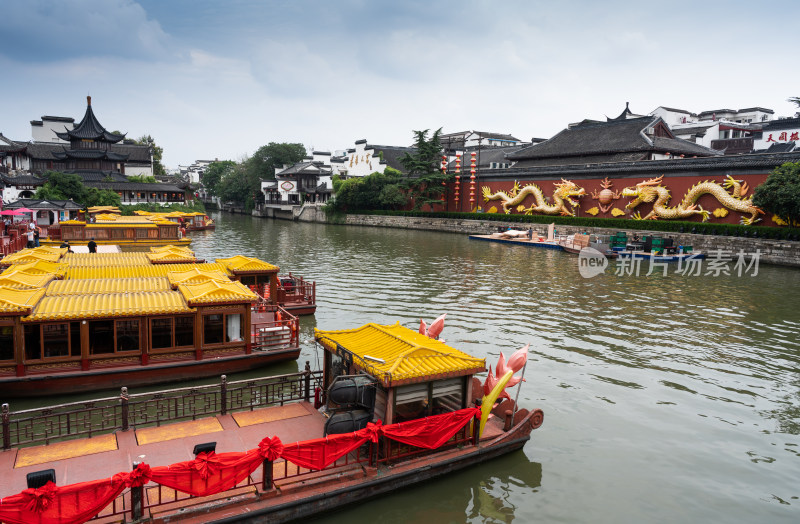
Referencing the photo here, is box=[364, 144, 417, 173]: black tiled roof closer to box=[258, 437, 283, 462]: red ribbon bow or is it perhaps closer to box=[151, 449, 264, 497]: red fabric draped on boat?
box=[258, 437, 283, 462]: red ribbon bow

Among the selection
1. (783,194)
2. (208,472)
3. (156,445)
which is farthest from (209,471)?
(783,194)

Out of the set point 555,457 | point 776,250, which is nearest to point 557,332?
point 555,457

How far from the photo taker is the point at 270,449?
20.9 feet

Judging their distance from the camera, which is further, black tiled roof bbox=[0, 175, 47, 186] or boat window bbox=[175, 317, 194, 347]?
black tiled roof bbox=[0, 175, 47, 186]

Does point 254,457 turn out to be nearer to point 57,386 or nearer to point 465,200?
point 57,386

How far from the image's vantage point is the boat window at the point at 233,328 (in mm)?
11656

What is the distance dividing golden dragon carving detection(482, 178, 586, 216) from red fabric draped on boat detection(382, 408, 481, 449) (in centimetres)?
3709

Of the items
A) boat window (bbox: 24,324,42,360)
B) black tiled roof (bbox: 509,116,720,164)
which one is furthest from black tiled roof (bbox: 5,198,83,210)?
black tiled roof (bbox: 509,116,720,164)

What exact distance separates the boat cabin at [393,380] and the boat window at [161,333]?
4514 millimetres

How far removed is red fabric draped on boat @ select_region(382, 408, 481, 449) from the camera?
723 centimetres

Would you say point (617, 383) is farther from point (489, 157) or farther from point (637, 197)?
point (489, 157)

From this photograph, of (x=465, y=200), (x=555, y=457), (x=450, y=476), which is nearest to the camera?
(x=450, y=476)

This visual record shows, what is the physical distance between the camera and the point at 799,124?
51.7 meters

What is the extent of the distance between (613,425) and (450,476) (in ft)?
13.0
